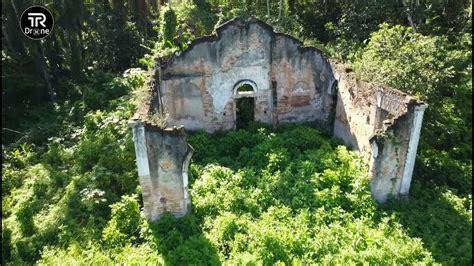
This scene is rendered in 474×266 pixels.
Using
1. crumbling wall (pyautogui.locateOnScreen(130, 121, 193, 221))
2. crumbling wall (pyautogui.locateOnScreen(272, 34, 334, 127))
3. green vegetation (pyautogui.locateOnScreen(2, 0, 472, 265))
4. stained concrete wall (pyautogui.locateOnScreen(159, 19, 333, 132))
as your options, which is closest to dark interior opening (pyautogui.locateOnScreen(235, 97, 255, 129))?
stained concrete wall (pyautogui.locateOnScreen(159, 19, 333, 132))

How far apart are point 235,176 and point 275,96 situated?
12.5 feet

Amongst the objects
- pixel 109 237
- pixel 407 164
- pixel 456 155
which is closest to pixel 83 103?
pixel 109 237

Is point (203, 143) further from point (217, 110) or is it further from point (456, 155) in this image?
point (456, 155)

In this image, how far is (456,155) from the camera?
1077 centimetres

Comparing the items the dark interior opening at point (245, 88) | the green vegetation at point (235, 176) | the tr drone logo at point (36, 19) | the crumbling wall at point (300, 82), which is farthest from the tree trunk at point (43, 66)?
the crumbling wall at point (300, 82)

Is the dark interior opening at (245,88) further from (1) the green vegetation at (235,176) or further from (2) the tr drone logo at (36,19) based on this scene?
(2) the tr drone logo at (36,19)

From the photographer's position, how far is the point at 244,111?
12.8 meters

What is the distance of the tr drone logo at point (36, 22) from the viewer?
12.6 meters

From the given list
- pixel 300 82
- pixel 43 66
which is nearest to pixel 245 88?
pixel 300 82

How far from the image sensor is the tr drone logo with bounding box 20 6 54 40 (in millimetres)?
12617

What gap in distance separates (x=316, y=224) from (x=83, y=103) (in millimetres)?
9882

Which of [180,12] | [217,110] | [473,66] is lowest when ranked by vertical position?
[217,110]

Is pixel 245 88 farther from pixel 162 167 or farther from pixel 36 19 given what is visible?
pixel 36 19

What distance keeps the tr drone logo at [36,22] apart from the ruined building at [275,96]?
15.2 feet
